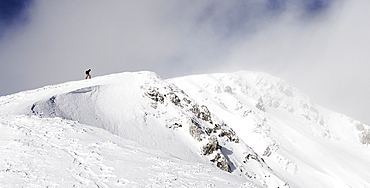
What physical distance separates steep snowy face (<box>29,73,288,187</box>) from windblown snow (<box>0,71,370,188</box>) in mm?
115

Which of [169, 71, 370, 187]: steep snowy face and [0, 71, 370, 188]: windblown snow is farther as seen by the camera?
[169, 71, 370, 187]: steep snowy face

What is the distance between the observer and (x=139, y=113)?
84.9 feet

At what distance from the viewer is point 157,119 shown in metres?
26.4

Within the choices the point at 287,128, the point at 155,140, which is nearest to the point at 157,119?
the point at 155,140

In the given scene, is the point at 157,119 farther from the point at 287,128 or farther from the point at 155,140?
the point at 287,128

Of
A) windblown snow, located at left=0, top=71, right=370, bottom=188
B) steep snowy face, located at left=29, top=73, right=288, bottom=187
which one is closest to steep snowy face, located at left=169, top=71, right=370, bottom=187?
windblown snow, located at left=0, top=71, right=370, bottom=188

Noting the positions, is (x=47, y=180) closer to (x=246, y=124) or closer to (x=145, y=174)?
(x=145, y=174)

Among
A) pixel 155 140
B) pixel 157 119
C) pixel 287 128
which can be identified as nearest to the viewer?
pixel 155 140

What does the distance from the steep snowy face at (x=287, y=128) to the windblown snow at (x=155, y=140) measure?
0.27 metres

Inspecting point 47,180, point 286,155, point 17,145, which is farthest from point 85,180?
point 286,155

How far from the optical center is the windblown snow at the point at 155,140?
9.68m

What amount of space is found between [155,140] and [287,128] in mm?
44908

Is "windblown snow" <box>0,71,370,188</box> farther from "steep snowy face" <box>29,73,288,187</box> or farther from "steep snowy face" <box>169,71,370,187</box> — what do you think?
"steep snowy face" <box>169,71,370,187</box>

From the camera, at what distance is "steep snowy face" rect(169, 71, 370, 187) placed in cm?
4022
